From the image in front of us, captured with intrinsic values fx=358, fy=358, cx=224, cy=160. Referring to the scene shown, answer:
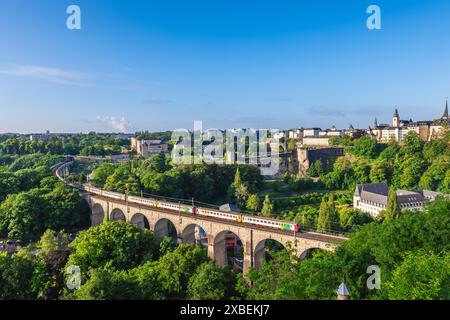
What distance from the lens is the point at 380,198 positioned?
159 feet

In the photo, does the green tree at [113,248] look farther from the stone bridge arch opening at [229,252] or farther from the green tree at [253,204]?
the green tree at [253,204]

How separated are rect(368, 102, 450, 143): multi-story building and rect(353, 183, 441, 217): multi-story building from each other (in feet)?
102

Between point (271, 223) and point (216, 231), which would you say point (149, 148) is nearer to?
point (216, 231)

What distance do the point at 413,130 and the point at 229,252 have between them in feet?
215

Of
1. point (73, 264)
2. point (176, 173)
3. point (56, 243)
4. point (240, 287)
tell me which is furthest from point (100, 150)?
point (240, 287)

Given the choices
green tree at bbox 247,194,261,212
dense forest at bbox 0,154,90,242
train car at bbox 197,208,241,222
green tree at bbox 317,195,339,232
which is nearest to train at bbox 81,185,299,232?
train car at bbox 197,208,241,222

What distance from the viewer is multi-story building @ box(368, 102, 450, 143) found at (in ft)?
266

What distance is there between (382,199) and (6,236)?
45.3 metres

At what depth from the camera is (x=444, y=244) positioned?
49.0ft

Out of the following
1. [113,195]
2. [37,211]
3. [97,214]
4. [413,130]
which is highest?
[413,130]

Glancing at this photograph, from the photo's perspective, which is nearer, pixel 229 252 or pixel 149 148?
pixel 229 252

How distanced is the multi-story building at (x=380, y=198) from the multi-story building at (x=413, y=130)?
31.1 metres

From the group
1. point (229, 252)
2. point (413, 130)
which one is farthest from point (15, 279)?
point (413, 130)
